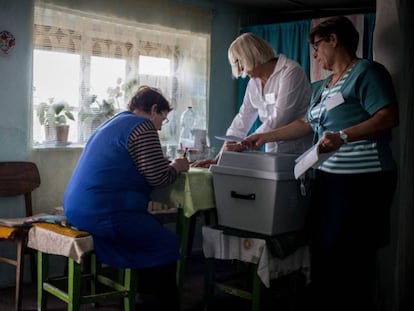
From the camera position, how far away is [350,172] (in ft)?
7.22

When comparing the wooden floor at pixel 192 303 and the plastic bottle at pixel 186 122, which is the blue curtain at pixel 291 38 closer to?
the plastic bottle at pixel 186 122

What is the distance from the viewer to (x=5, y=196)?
11.3 ft

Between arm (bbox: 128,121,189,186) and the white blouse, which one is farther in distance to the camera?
the white blouse

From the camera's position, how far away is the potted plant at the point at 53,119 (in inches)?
144

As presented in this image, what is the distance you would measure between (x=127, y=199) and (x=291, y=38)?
2.66 meters

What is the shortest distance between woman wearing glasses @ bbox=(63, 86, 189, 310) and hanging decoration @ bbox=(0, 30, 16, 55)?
121 cm

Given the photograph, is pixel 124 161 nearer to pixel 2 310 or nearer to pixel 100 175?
pixel 100 175

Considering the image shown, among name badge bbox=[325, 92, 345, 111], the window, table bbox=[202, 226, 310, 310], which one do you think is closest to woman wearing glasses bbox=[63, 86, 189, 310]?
table bbox=[202, 226, 310, 310]

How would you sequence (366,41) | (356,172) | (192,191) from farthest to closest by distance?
(366,41), (192,191), (356,172)

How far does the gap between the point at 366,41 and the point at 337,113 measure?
7.12ft

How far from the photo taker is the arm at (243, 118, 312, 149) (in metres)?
2.78

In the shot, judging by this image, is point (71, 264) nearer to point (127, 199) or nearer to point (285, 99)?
point (127, 199)

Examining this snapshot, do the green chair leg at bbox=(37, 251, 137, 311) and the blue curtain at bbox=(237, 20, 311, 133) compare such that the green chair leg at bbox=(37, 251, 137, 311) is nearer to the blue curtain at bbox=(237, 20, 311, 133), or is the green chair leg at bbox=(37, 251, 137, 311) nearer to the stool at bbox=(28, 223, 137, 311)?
the stool at bbox=(28, 223, 137, 311)

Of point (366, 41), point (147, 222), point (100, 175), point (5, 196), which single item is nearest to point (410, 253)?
point (147, 222)
